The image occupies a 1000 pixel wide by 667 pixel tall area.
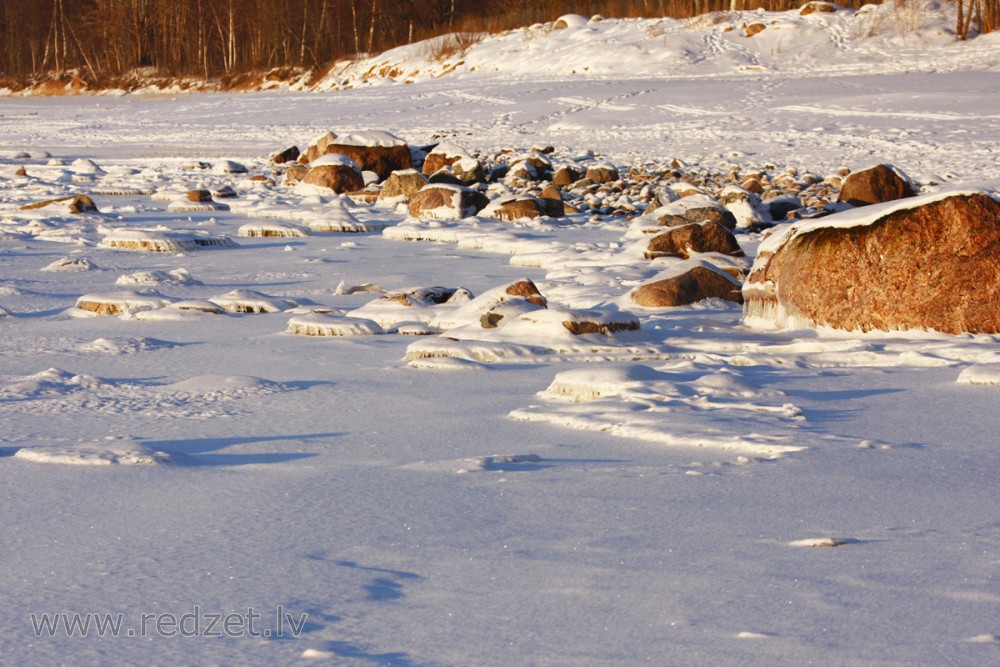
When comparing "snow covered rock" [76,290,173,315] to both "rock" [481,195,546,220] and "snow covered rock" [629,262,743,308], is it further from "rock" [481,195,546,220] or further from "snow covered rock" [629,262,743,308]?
"rock" [481,195,546,220]

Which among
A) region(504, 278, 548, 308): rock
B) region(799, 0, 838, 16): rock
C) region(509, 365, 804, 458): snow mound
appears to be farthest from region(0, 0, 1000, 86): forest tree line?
region(509, 365, 804, 458): snow mound

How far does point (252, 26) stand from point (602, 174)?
107ft

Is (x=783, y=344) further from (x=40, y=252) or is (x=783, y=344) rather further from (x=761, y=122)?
(x=761, y=122)

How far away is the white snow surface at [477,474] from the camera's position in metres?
2.03

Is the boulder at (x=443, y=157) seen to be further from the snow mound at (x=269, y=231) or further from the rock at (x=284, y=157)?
the snow mound at (x=269, y=231)

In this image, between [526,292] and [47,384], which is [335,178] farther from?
[47,384]

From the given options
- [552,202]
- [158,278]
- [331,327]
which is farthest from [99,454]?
[552,202]

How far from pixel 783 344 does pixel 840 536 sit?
255cm

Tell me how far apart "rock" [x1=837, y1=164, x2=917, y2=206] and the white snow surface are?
3.47m

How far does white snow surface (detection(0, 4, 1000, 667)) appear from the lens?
2.03m

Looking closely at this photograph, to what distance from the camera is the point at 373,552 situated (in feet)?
7.95

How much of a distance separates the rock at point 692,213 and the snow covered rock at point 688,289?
2.87 meters

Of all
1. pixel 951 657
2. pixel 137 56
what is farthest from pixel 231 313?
pixel 137 56

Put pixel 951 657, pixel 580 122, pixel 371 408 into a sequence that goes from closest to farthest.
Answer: pixel 951 657 → pixel 371 408 → pixel 580 122
